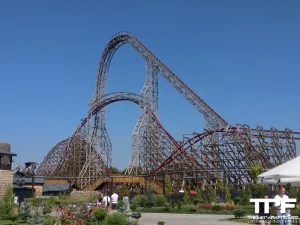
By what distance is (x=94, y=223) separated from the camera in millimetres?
13469

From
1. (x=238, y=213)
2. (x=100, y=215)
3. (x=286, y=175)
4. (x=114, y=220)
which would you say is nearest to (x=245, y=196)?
(x=238, y=213)

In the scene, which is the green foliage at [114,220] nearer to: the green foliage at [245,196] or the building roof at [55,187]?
the green foliage at [245,196]

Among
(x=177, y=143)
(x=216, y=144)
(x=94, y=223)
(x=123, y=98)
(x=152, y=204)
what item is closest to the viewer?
(x=94, y=223)

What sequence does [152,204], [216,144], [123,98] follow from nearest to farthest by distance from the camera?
[152,204] → [216,144] → [123,98]

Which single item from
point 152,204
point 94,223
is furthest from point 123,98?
point 94,223

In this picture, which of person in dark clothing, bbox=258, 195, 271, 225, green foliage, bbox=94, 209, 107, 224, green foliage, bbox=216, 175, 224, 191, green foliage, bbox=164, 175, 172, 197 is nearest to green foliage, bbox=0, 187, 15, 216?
green foliage, bbox=94, 209, 107, 224

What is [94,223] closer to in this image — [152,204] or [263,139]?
[152,204]

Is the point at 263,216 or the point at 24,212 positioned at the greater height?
the point at 263,216

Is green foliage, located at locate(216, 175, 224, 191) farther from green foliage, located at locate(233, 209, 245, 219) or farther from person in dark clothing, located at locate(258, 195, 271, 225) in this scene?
person in dark clothing, located at locate(258, 195, 271, 225)

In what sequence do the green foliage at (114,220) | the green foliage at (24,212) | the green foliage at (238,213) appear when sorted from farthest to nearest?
the green foliage at (24,212) < the green foliage at (238,213) < the green foliage at (114,220)

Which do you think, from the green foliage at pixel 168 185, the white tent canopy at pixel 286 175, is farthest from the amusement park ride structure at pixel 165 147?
the white tent canopy at pixel 286 175

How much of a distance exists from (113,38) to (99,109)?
818 cm

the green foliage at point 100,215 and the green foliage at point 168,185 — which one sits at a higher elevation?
the green foliage at point 168,185

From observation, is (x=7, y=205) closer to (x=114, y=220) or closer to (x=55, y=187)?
(x=114, y=220)
